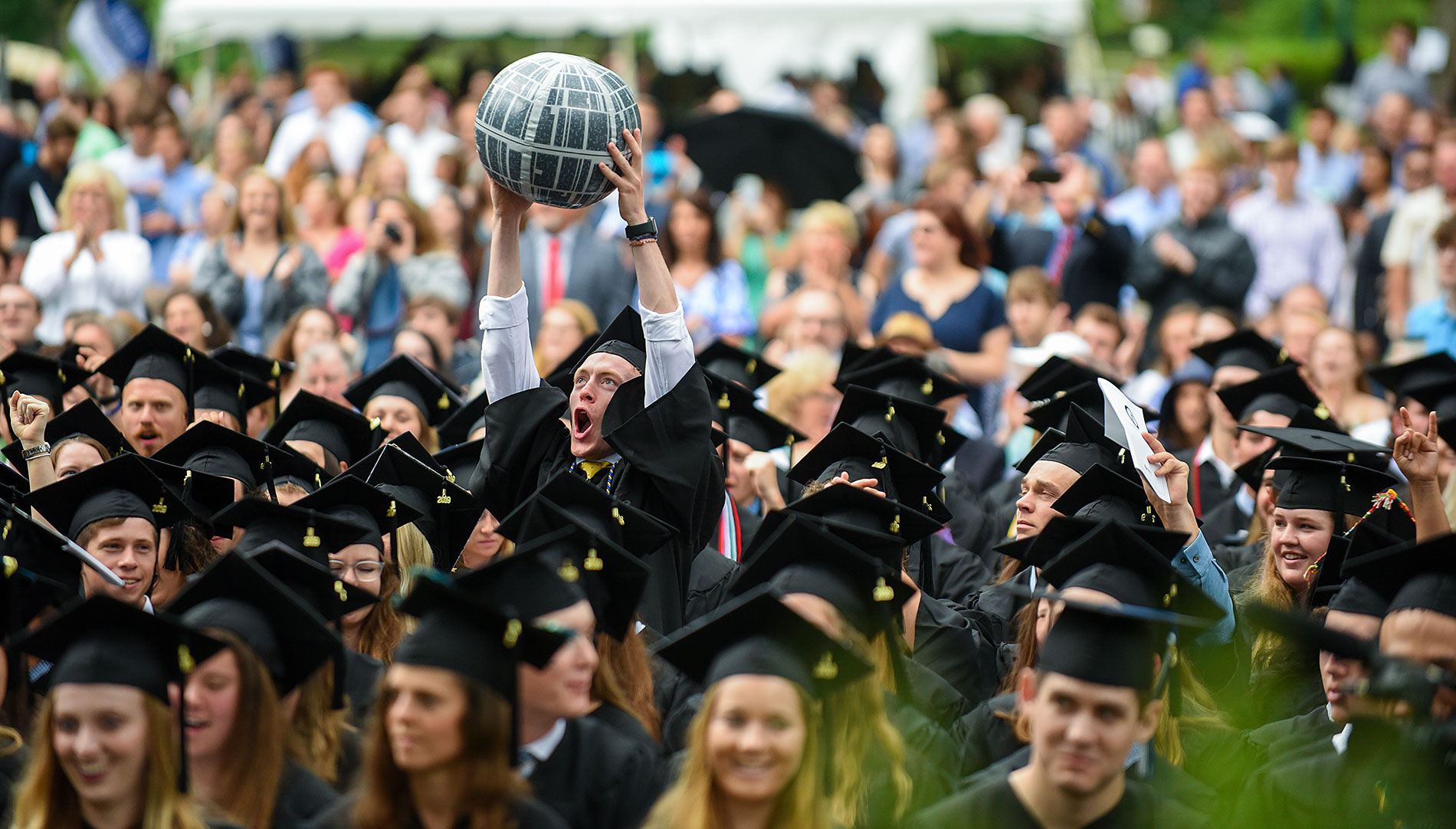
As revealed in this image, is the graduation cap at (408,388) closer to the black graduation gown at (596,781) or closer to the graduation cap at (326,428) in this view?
the graduation cap at (326,428)

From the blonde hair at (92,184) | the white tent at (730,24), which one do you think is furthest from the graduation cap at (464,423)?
the white tent at (730,24)

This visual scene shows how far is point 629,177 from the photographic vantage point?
20.2ft

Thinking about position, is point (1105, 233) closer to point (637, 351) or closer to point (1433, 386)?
point (1433, 386)

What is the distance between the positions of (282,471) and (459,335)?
192 inches

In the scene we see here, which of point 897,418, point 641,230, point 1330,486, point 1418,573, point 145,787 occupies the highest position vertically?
point 641,230

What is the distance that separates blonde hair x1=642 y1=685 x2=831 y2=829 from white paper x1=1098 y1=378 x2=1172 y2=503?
2.45m

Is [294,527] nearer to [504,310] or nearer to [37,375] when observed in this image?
[504,310]

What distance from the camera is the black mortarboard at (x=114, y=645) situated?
4285 millimetres

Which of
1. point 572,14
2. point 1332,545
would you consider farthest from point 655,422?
point 572,14

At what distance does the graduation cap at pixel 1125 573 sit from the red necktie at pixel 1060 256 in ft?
22.6

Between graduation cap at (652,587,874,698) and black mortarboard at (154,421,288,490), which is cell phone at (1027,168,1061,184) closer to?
black mortarboard at (154,421,288,490)

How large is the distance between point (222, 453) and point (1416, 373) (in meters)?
6.06

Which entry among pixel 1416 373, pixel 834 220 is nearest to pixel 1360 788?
pixel 1416 373

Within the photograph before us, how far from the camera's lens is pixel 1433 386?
8414mm
